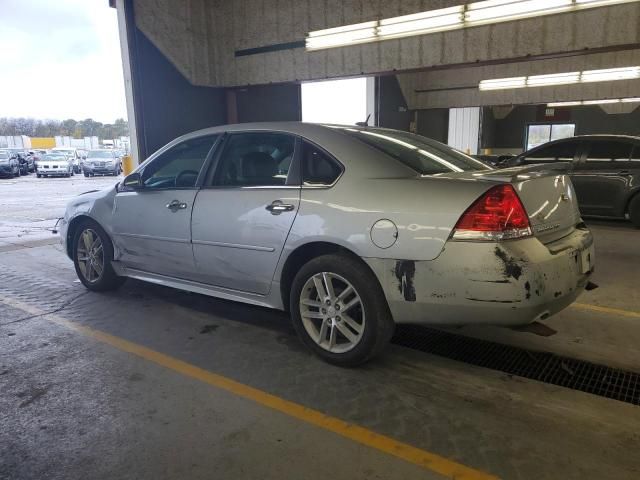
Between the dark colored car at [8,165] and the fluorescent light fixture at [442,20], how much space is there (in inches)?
863

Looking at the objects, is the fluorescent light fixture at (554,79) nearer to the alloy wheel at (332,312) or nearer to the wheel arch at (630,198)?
the wheel arch at (630,198)

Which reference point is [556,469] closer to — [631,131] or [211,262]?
[211,262]

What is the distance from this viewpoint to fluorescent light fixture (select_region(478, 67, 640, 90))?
13.0 m

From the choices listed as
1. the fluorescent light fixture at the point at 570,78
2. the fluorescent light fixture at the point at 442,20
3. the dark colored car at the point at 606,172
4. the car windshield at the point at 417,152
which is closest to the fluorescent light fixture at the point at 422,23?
the fluorescent light fixture at the point at 442,20

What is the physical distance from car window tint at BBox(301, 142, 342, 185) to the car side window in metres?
0.95

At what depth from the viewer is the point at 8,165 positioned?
2503 centimetres

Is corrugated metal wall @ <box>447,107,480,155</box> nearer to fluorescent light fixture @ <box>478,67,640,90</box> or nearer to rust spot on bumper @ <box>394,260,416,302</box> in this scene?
fluorescent light fixture @ <box>478,67,640,90</box>

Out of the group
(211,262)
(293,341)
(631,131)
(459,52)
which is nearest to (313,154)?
(211,262)

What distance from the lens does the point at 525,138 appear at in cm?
2767

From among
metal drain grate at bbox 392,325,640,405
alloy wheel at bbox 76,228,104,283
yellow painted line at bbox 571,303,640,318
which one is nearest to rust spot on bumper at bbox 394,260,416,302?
metal drain grate at bbox 392,325,640,405

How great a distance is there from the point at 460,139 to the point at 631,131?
831 cm

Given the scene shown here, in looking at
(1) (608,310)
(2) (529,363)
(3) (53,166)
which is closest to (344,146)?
(2) (529,363)

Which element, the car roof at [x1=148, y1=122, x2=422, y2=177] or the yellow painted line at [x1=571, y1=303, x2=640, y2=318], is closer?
the car roof at [x1=148, y1=122, x2=422, y2=177]

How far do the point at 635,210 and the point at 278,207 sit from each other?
23.9 ft
